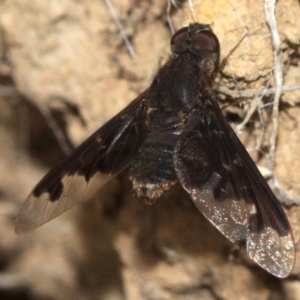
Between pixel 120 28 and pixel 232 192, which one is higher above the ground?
pixel 120 28

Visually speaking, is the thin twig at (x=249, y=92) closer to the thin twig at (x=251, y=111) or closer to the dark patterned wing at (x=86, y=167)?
the thin twig at (x=251, y=111)

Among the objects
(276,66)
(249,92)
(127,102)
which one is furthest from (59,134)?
(276,66)

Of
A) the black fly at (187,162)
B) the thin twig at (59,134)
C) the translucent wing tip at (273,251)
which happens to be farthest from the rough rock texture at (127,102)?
the translucent wing tip at (273,251)

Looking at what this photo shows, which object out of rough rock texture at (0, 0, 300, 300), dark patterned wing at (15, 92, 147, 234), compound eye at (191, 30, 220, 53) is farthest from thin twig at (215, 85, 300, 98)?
dark patterned wing at (15, 92, 147, 234)

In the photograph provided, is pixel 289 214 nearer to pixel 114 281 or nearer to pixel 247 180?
pixel 247 180

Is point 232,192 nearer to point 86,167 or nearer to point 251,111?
point 251,111

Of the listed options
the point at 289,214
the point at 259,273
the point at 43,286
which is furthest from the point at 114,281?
the point at 289,214
